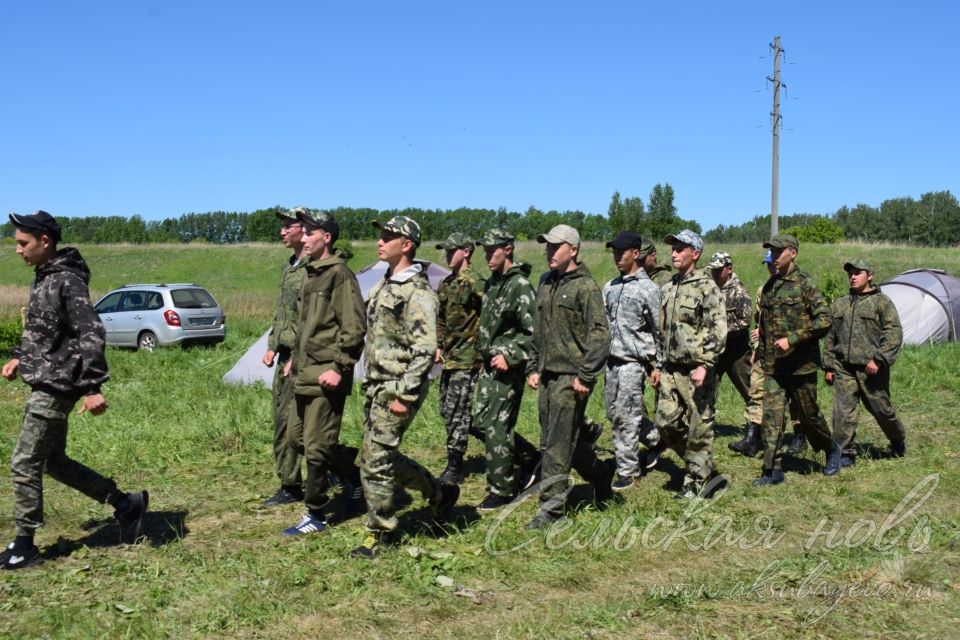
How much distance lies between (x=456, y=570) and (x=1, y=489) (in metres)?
4.15

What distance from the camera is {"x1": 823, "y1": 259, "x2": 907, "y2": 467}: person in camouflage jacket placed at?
7.38m

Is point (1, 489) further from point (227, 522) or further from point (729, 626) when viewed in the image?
point (729, 626)

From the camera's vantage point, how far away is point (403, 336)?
5.03 m

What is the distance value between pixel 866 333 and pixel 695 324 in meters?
2.13

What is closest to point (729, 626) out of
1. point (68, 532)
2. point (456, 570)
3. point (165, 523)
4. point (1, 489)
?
point (456, 570)

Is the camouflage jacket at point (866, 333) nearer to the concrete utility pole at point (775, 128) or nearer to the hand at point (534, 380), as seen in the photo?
the hand at point (534, 380)

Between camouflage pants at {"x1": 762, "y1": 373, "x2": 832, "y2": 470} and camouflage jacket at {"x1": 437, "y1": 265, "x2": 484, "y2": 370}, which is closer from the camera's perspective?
camouflage pants at {"x1": 762, "y1": 373, "x2": 832, "y2": 470}

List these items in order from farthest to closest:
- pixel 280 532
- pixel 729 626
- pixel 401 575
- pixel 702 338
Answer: pixel 702 338, pixel 280 532, pixel 401 575, pixel 729 626

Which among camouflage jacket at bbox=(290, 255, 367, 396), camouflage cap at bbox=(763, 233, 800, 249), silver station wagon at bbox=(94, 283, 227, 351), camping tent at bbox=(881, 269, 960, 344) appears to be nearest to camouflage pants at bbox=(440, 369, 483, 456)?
camouflage jacket at bbox=(290, 255, 367, 396)

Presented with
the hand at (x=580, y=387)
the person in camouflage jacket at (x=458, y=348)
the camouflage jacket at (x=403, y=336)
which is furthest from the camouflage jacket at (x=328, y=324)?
the person in camouflage jacket at (x=458, y=348)

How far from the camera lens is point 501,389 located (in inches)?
229

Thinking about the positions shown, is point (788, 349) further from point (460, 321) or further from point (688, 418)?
point (460, 321)

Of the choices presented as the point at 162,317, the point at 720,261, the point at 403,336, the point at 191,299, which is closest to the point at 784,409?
the point at 720,261

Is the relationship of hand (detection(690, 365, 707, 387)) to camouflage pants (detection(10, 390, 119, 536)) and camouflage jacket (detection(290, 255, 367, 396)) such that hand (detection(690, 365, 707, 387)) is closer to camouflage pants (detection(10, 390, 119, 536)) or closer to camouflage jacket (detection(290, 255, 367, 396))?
camouflage jacket (detection(290, 255, 367, 396))
